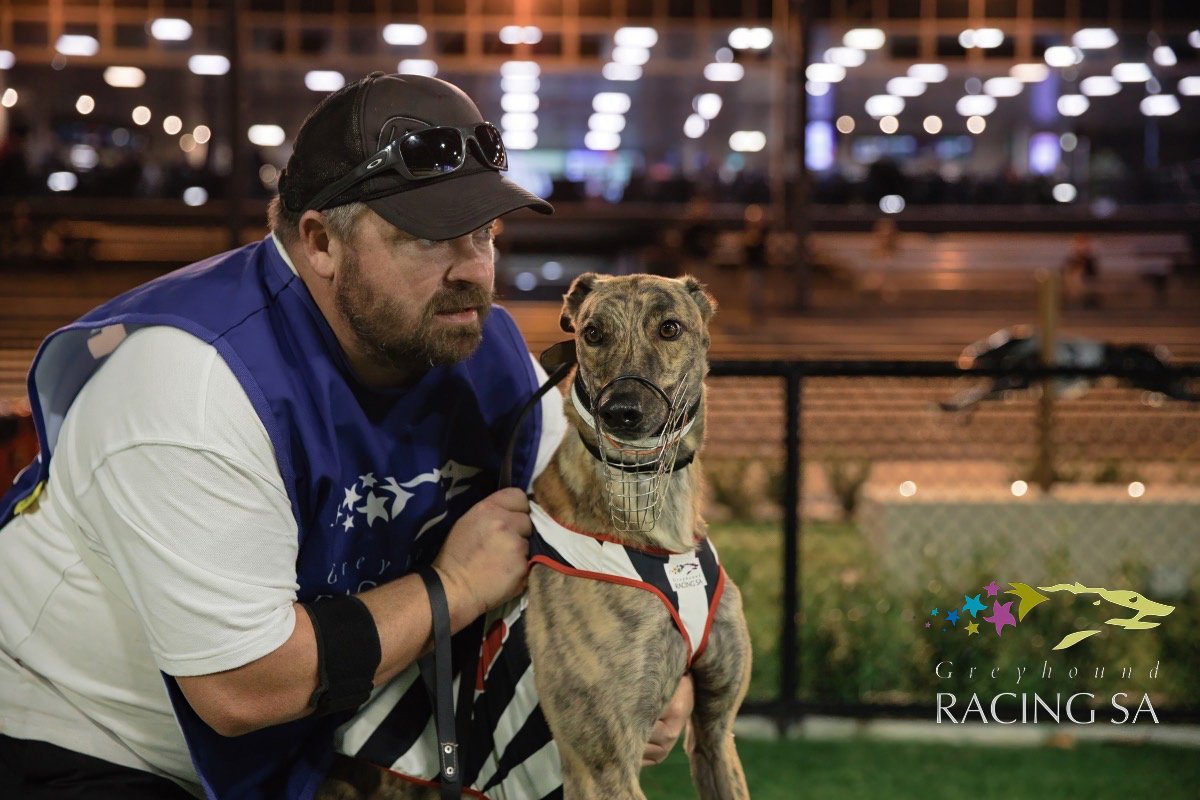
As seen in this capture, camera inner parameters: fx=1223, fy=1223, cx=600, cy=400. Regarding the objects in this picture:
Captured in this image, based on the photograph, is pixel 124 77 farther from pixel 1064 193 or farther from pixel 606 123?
pixel 1064 193

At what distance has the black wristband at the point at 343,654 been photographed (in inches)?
68.0

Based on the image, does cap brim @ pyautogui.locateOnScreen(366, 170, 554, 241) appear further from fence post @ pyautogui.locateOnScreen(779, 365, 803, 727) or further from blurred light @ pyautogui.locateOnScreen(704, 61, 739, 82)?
blurred light @ pyautogui.locateOnScreen(704, 61, 739, 82)

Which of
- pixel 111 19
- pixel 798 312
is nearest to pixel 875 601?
pixel 798 312

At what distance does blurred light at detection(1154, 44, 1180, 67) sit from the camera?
27.0 meters

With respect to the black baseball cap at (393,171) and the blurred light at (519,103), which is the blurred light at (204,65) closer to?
the blurred light at (519,103)

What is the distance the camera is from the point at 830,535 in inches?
251

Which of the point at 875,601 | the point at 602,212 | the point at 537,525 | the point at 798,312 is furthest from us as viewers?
the point at 602,212

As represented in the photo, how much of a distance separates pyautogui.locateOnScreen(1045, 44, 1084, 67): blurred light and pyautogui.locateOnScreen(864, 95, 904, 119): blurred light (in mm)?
3455

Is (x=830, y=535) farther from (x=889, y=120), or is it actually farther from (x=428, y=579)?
(x=889, y=120)

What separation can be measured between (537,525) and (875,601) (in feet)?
9.32

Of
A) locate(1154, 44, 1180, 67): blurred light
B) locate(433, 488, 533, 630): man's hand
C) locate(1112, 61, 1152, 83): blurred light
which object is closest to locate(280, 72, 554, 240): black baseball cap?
locate(433, 488, 533, 630): man's hand

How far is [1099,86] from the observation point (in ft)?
93.2

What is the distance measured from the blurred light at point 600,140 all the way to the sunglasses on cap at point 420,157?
27.2m

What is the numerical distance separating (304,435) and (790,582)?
2.50 meters
